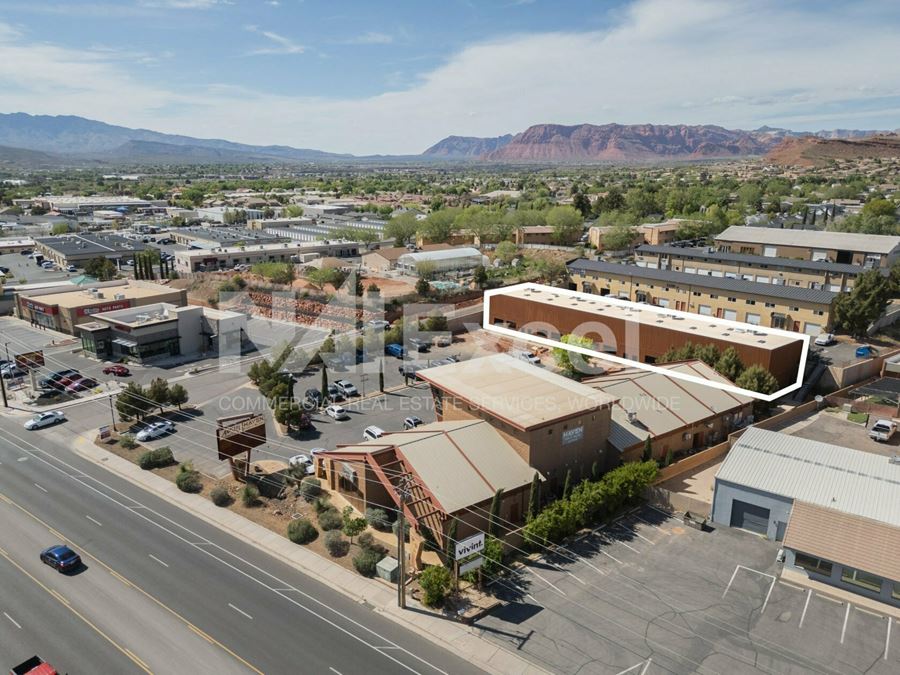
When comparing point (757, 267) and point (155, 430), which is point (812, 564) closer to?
point (155, 430)

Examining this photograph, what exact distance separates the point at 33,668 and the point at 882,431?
151 ft

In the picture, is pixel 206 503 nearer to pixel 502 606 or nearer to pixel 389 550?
pixel 389 550

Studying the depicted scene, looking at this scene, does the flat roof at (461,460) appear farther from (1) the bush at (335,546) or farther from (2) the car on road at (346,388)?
(2) the car on road at (346,388)

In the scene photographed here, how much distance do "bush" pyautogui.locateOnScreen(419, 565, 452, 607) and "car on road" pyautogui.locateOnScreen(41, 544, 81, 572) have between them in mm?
15576

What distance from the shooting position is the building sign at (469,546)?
23797 mm

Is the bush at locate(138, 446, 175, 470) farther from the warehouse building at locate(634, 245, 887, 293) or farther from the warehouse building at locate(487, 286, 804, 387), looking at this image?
the warehouse building at locate(634, 245, 887, 293)

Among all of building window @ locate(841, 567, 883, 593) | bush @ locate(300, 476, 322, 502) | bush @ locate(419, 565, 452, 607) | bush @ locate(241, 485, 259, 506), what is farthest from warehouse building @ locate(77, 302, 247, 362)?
building window @ locate(841, 567, 883, 593)

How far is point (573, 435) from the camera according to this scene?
3036 cm

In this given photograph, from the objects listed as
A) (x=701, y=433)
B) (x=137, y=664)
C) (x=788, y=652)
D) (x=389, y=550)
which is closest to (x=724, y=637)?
(x=788, y=652)

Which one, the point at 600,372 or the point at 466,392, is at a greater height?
the point at 466,392

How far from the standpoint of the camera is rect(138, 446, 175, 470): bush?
35562 mm

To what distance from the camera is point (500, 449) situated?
29.4 m

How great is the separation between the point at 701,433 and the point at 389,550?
21219 mm

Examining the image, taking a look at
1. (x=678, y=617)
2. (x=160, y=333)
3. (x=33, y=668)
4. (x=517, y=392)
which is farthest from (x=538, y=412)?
(x=160, y=333)
